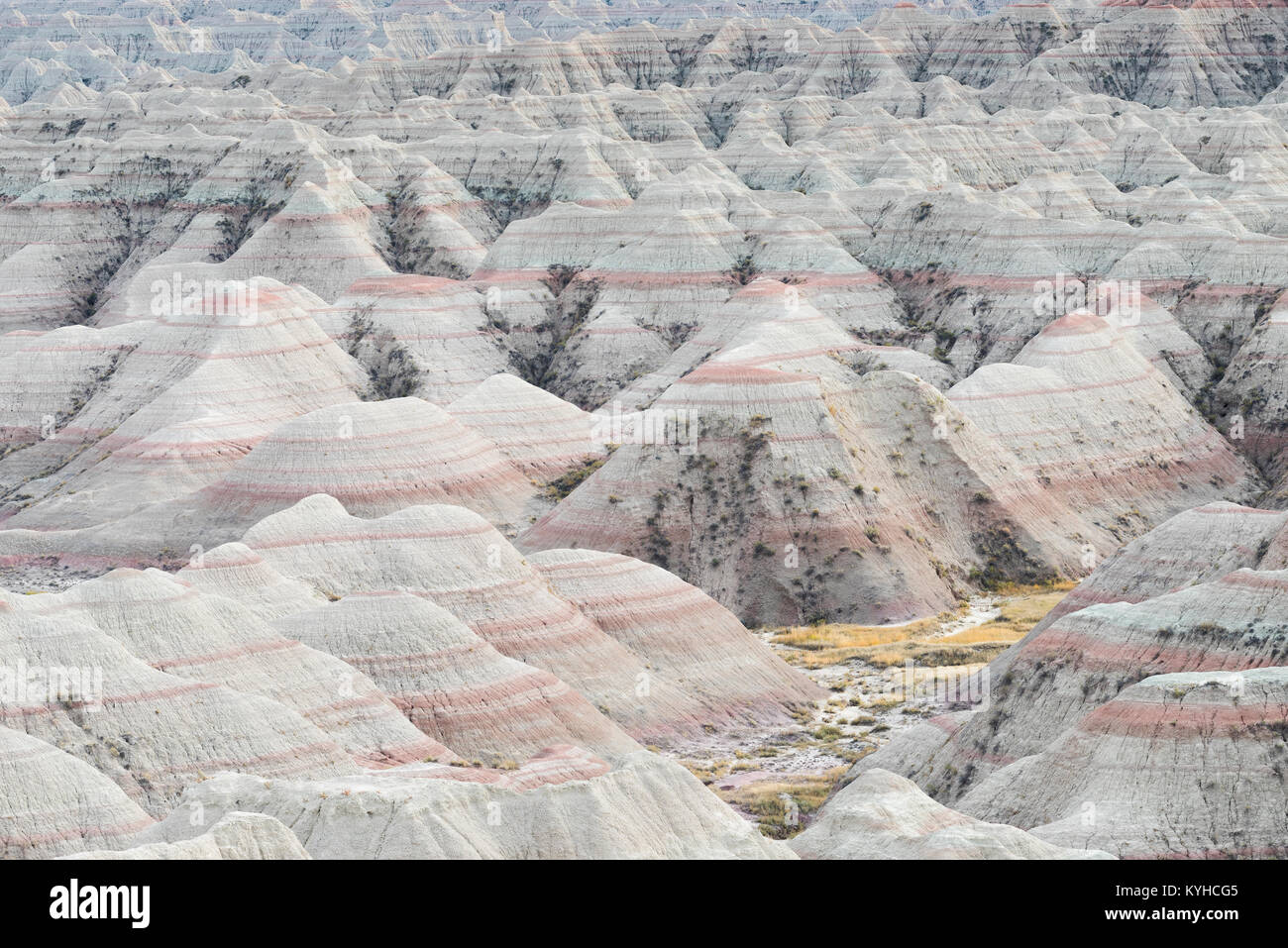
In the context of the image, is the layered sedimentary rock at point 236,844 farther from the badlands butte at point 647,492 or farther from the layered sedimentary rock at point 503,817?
the layered sedimentary rock at point 503,817

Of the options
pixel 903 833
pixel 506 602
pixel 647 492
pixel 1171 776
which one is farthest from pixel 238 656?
pixel 647 492

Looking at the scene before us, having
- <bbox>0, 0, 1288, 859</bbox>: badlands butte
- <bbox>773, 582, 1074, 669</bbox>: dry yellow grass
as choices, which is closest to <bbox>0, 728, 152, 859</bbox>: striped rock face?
<bbox>0, 0, 1288, 859</bbox>: badlands butte

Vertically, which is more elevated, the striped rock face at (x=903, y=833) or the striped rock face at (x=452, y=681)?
the striped rock face at (x=452, y=681)

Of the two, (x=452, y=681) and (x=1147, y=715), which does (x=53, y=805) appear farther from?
(x=1147, y=715)

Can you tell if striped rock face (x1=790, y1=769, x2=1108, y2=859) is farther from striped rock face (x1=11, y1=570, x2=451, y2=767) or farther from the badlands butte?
striped rock face (x1=11, y1=570, x2=451, y2=767)

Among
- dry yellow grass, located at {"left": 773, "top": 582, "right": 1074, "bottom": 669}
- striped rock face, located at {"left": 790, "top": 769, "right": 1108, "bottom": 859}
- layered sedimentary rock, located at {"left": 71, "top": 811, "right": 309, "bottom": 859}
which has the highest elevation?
dry yellow grass, located at {"left": 773, "top": 582, "right": 1074, "bottom": 669}

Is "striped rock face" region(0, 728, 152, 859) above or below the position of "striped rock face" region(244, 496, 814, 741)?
below

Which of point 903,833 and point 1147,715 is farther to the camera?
point 1147,715

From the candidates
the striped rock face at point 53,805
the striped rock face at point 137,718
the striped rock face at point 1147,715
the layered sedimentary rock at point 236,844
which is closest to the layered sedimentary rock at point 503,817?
the layered sedimentary rock at point 236,844
